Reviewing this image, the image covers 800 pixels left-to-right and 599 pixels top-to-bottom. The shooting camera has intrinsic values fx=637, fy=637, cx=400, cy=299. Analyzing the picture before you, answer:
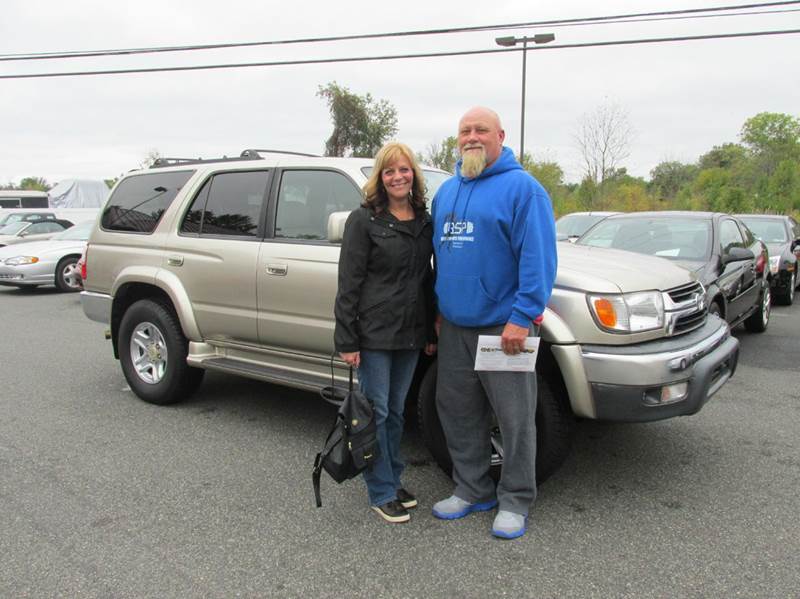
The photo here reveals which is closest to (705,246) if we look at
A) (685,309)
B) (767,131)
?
(685,309)

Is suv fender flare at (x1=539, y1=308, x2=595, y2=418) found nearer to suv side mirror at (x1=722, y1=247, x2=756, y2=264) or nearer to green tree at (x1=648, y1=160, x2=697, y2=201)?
suv side mirror at (x1=722, y1=247, x2=756, y2=264)

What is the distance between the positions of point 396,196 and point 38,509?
95.4 inches

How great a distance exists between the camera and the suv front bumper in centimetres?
301

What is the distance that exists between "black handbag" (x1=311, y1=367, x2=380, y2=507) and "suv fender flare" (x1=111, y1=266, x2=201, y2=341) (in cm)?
198

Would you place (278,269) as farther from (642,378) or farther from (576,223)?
(576,223)

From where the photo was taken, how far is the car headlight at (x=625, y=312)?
309cm

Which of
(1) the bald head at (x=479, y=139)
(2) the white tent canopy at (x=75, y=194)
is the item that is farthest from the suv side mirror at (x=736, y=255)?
(2) the white tent canopy at (x=75, y=194)

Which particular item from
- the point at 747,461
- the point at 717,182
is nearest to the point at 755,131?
the point at 717,182

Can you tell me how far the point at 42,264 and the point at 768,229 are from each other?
13.4 meters

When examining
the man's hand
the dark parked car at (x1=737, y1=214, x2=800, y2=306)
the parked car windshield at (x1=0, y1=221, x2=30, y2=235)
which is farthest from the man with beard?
the parked car windshield at (x1=0, y1=221, x2=30, y2=235)

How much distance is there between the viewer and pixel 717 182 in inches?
1709

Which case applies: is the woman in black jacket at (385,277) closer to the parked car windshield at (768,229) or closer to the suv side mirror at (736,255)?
the suv side mirror at (736,255)

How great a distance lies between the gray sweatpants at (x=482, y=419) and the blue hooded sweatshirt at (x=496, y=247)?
0.14m

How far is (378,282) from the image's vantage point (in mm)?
2941
